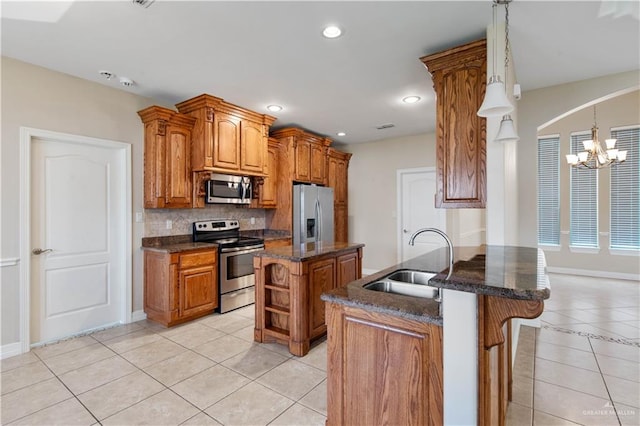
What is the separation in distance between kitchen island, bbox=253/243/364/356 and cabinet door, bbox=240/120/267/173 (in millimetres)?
1615

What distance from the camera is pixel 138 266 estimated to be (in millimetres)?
3623

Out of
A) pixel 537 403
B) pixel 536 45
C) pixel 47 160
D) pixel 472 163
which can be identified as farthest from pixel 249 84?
pixel 537 403

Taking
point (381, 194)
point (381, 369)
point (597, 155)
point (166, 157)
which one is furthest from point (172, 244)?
point (597, 155)

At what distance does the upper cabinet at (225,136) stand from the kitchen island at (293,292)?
150 cm

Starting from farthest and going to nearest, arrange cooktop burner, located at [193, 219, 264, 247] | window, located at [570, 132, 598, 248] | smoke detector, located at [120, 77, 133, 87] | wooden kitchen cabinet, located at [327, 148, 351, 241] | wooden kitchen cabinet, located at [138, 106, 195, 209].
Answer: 1. wooden kitchen cabinet, located at [327, 148, 351, 241]
2. window, located at [570, 132, 598, 248]
3. cooktop burner, located at [193, 219, 264, 247]
4. wooden kitchen cabinet, located at [138, 106, 195, 209]
5. smoke detector, located at [120, 77, 133, 87]

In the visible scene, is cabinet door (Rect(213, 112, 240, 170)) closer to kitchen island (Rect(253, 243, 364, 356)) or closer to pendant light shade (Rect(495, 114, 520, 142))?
kitchen island (Rect(253, 243, 364, 356))

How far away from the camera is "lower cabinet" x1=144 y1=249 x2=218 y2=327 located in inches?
132

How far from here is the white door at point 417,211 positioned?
→ 552 cm

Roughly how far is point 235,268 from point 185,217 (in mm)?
958

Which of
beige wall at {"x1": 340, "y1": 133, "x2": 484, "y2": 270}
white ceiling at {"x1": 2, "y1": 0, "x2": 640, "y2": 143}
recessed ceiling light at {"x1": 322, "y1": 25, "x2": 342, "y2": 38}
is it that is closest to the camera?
white ceiling at {"x1": 2, "y1": 0, "x2": 640, "y2": 143}

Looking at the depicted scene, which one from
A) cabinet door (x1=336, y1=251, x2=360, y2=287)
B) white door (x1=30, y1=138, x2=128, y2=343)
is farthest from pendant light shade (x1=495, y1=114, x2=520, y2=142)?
white door (x1=30, y1=138, x2=128, y2=343)

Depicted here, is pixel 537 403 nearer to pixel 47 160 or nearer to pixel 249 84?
pixel 249 84

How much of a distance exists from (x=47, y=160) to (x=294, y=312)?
284 centimetres

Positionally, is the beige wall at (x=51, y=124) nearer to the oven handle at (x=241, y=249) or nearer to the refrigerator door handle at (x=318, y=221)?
the oven handle at (x=241, y=249)
